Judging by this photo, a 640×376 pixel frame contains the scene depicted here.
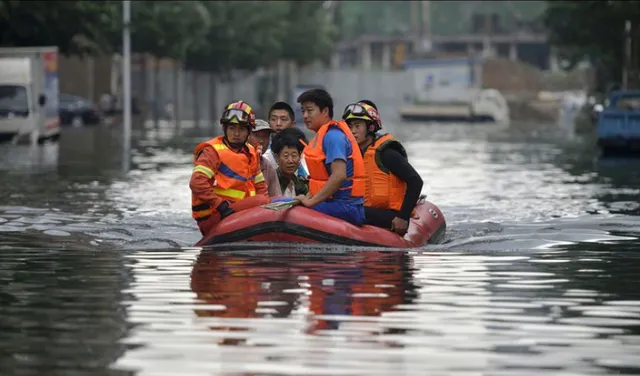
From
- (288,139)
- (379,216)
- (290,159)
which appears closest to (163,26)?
(290,159)

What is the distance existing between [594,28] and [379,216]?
53.9 m

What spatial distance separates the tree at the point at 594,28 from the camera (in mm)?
56250

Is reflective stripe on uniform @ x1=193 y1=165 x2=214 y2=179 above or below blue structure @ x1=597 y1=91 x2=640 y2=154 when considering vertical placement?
above

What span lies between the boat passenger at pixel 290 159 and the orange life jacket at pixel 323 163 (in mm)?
791

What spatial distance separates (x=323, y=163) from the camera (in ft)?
54.3

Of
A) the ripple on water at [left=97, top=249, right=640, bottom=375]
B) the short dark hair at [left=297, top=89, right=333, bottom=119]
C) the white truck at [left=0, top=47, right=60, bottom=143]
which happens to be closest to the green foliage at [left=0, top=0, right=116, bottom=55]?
the white truck at [left=0, top=47, right=60, bottom=143]

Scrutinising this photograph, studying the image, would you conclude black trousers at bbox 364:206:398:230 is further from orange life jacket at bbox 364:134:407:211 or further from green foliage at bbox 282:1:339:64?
green foliage at bbox 282:1:339:64

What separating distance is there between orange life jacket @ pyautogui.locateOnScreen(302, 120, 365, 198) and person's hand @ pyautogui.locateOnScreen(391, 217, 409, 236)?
1.82 ft

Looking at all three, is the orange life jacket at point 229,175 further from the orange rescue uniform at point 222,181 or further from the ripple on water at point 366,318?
the ripple on water at point 366,318

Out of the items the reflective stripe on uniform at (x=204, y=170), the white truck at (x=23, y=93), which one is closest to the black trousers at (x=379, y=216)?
the reflective stripe on uniform at (x=204, y=170)

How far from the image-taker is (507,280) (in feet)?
47.7

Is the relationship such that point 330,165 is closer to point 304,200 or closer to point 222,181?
point 304,200

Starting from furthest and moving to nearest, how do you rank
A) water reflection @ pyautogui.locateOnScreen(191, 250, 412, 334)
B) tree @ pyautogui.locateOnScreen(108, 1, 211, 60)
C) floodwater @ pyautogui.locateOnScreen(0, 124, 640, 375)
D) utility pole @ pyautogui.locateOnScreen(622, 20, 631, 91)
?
tree @ pyautogui.locateOnScreen(108, 1, 211, 60)
utility pole @ pyautogui.locateOnScreen(622, 20, 631, 91)
water reflection @ pyautogui.locateOnScreen(191, 250, 412, 334)
floodwater @ pyautogui.locateOnScreen(0, 124, 640, 375)

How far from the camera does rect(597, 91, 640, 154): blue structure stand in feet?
147
